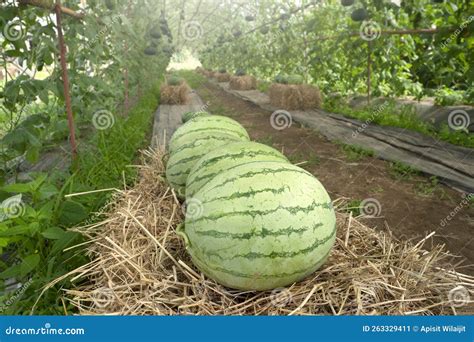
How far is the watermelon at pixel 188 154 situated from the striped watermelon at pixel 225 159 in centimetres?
33

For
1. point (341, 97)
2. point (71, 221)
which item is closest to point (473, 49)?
point (341, 97)

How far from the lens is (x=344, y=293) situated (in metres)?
1.76

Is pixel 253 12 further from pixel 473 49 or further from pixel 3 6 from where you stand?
pixel 3 6

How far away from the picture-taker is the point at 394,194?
4.70 metres
